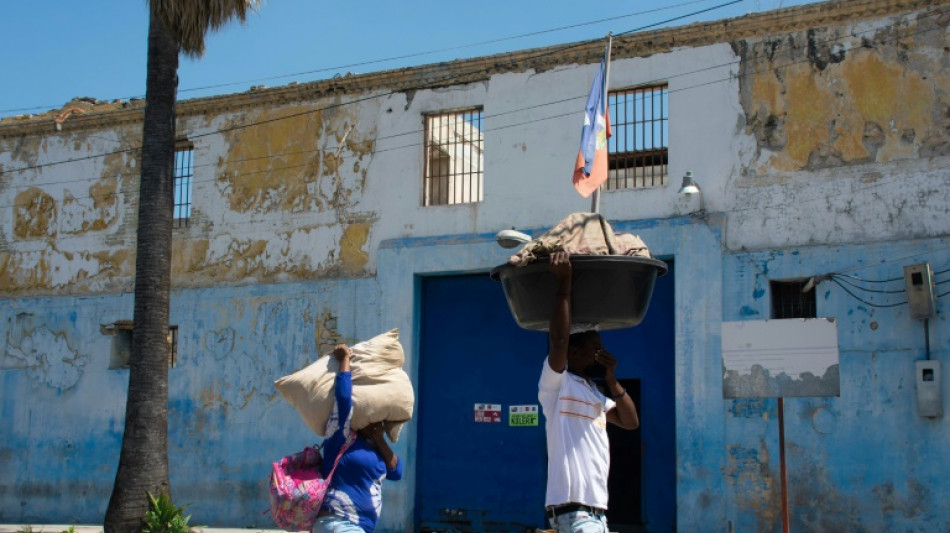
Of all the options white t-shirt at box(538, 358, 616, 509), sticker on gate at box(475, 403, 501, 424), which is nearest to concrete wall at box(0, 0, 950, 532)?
sticker on gate at box(475, 403, 501, 424)

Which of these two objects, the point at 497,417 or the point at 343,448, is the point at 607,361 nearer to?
the point at 343,448

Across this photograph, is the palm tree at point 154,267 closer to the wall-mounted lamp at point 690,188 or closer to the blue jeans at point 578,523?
the wall-mounted lamp at point 690,188

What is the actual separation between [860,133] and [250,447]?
369 inches

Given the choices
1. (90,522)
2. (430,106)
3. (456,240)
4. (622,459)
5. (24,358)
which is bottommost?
(90,522)

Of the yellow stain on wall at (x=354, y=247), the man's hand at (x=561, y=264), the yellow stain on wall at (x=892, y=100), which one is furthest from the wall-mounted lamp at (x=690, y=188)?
the man's hand at (x=561, y=264)

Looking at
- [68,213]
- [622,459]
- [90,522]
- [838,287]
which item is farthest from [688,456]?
[68,213]

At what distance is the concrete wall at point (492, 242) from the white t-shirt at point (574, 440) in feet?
25.9

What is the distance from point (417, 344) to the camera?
1515cm

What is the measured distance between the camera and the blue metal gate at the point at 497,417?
44.7ft

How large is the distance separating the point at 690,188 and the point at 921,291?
9.48 ft

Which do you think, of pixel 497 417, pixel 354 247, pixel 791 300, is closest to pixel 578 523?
pixel 791 300

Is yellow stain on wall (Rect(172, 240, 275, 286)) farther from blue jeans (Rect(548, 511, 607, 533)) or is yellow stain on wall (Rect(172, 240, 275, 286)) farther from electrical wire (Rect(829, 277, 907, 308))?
blue jeans (Rect(548, 511, 607, 533))

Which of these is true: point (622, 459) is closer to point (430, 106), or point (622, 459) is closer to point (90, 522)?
point (430, 106)

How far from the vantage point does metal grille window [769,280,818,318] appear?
12.8 metres
